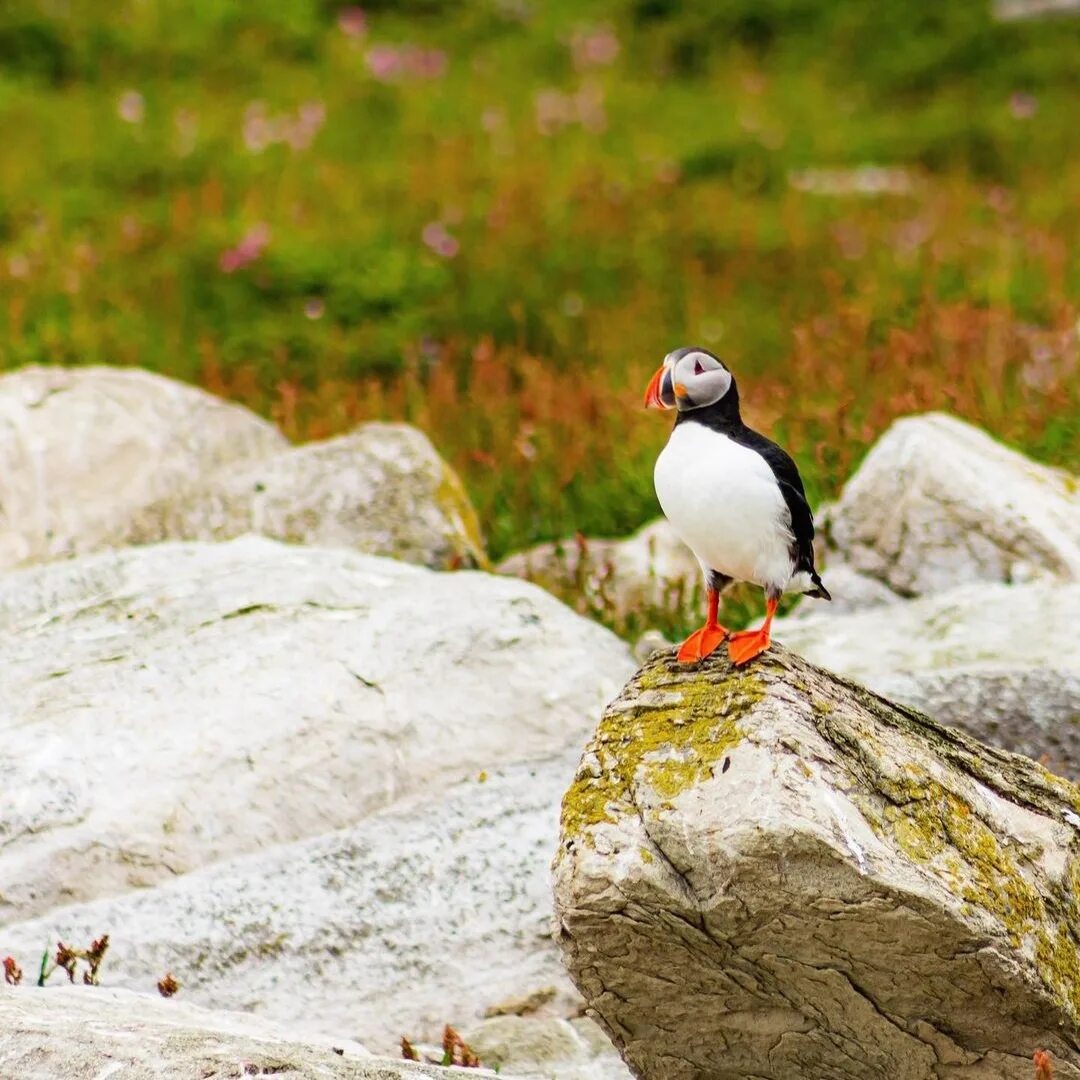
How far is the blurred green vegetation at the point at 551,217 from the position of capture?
9656mm

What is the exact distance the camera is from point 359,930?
523 centimetres

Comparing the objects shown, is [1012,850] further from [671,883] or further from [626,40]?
[626,40]

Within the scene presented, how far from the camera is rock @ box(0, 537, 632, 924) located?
532 cm

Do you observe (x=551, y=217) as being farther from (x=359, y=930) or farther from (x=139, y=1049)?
(x=139, y=1049)

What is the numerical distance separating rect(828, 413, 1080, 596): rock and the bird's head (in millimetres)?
2915

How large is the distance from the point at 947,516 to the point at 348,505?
2.62 meters

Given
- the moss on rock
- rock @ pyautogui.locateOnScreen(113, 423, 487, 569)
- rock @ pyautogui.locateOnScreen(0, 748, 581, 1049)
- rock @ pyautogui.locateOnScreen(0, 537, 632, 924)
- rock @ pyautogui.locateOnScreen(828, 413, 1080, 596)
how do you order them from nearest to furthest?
the moss on rock → rock @ pyautogui.locateOnScreen(0, 748, 581, 1049) → rock @ pyautogui.locateOnScreen(0, 537, 632, 924) → rock @ pyautogui.locateOnScreen(828, 413, 1080, 596) → rock @ pyautogui.locateOnScreen(113, 423, 487, 569)

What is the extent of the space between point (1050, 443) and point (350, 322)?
17.0ft

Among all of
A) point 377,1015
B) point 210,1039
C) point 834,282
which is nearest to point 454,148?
point 834,282

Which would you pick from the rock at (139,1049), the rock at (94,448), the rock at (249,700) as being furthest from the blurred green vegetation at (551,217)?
the rock at (139,1049)

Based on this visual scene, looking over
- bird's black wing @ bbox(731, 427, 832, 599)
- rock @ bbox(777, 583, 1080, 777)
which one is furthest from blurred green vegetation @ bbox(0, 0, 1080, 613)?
bird's black wing @ bbox(731, 427, 832, 599)

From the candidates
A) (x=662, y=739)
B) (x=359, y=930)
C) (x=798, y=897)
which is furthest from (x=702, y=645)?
(x=359, y=930)

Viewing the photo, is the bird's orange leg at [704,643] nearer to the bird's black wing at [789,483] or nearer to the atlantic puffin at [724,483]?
the atlantic puffin at [724,483]

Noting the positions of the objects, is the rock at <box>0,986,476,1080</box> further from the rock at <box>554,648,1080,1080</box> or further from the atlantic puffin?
the atlantic puffin
